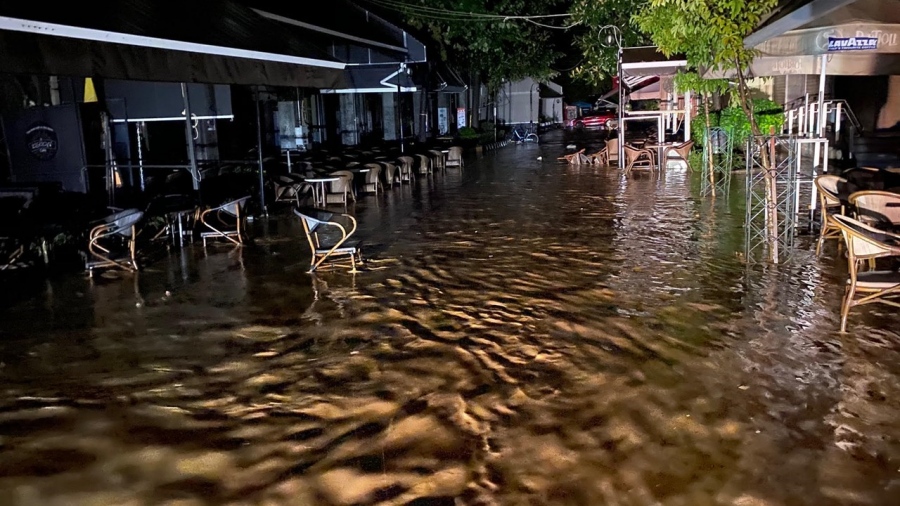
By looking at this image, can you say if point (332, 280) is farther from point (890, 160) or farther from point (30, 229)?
point (890, 160)

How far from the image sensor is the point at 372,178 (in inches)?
609

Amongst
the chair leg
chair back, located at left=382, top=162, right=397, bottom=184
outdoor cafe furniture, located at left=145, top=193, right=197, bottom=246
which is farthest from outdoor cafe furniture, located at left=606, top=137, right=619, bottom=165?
the chair leg

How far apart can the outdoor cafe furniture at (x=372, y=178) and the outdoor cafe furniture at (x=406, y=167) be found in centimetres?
124

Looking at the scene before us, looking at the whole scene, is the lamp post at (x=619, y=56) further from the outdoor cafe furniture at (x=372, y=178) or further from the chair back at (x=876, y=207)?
the chair back at (x=876, y=207)

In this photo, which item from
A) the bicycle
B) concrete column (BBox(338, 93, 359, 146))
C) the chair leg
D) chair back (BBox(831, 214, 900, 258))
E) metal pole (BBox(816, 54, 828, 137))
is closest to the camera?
chair back (BBox(831, 214, 900, 258))

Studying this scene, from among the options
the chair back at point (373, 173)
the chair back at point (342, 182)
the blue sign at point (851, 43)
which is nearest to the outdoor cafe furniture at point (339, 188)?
the chair back at point (342, 182)

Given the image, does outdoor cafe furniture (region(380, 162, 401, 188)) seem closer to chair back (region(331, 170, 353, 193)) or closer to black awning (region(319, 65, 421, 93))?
black awning (region(319, 65, 421, 93))

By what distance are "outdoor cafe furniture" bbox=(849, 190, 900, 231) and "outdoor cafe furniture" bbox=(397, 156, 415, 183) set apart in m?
11.2

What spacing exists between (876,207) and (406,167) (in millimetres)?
11890

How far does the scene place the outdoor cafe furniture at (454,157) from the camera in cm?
2175

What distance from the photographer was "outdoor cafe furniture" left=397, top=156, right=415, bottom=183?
1728 cm

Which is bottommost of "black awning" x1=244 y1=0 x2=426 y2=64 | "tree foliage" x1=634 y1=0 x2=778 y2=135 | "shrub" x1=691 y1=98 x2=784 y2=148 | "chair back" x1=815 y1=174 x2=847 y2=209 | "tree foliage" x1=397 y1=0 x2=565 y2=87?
"chair back" x1=815 y1=174 x2=847 y2=209

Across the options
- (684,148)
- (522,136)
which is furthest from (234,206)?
(522,136)

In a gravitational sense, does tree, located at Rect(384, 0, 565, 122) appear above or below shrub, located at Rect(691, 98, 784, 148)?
above
